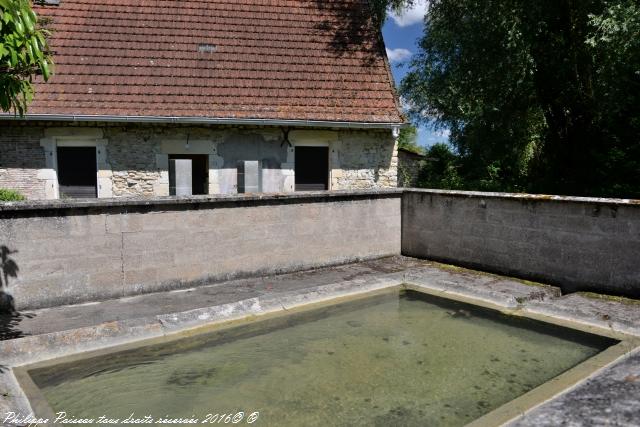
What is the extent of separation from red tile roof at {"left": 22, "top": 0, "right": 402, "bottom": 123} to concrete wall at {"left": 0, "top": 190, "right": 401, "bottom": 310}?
10.4ft

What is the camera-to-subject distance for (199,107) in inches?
404

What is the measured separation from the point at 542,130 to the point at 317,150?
7.11 metres

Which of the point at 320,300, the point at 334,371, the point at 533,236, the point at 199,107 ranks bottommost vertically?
the point at 334,371

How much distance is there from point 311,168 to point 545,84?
624 cm

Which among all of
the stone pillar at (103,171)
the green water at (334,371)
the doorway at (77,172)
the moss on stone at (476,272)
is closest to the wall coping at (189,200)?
the moss on stone at (476,272)

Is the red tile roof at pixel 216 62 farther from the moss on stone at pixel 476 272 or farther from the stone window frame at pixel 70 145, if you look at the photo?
the moss on stone at pixel 476 272

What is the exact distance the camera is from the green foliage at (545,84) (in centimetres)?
990

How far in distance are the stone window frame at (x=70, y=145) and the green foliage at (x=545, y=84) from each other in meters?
8.26

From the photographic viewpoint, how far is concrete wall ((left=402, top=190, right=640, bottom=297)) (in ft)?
21.2

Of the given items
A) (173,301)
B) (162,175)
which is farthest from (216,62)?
(173,301)

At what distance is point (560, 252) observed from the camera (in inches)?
279

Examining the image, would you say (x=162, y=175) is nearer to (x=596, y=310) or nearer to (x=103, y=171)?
(x=103, y=171)

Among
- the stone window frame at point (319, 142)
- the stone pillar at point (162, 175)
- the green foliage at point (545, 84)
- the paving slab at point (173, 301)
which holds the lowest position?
the paving slab at point (173, 301)

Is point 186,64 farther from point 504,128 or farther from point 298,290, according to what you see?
point 504,128
